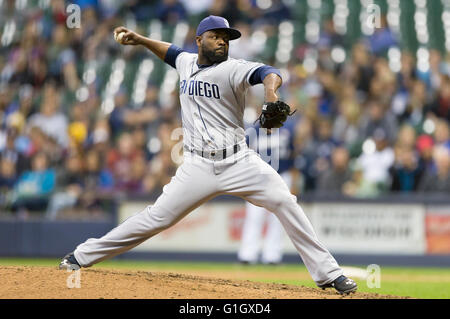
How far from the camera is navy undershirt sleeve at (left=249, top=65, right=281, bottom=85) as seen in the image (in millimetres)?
5699

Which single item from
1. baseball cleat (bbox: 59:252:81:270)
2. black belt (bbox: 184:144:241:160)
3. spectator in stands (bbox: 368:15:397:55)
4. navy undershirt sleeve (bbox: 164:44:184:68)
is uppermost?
spectator in stands (bbox: 368:15:397:55)

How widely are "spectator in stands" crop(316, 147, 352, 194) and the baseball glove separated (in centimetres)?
721

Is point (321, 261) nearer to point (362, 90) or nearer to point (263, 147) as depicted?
point (263, 147)

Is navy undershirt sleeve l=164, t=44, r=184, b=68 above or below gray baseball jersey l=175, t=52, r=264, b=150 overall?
above

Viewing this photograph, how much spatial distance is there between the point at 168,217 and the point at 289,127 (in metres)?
7.22

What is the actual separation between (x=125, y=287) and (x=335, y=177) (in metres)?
7.43

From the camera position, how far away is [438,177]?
12.5 meters

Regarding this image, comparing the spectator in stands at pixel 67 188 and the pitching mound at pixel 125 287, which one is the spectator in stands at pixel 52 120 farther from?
the pitching mound at pixel 125 287

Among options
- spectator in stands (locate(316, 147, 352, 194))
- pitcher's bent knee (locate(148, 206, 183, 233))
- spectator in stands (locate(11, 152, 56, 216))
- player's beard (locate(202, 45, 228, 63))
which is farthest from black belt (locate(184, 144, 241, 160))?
spectator in stands (locate(11, 152, 56, 216))

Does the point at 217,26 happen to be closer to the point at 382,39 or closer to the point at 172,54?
the point at 172,54

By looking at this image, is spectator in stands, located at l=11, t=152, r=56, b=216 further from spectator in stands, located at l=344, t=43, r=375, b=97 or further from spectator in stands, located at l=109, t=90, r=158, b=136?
spectator in stands, located at l=344, t=43, r=375, b=97

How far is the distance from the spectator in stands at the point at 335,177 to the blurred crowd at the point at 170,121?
16 millimetres

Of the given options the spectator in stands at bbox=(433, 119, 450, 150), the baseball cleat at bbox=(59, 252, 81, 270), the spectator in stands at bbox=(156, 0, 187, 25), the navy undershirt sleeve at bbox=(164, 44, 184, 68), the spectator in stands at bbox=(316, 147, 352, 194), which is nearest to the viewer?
the baseball cleat at bbox=(59, 252, 81, 270)
